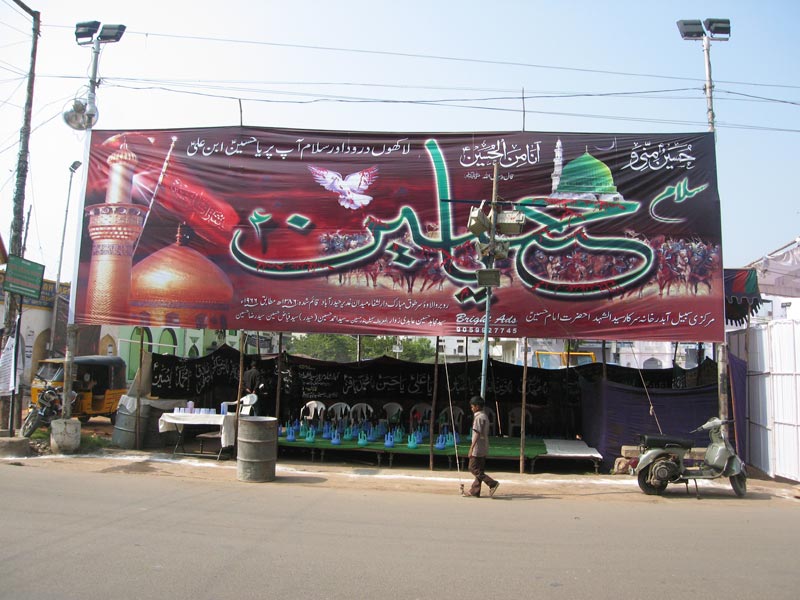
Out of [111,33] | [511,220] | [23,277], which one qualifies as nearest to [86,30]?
[111,33]

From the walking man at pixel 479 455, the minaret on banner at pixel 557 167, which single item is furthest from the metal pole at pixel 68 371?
the minaret on banner at pixel 557 167

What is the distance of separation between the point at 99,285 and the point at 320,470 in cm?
609

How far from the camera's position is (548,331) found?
11.2 meters

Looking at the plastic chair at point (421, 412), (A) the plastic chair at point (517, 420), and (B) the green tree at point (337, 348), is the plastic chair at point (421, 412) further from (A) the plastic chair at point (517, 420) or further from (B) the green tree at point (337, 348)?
(B) the green tree at point (337, 348)

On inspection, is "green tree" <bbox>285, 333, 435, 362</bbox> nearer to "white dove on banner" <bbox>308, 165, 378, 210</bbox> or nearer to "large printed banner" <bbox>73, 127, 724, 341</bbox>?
"large printed banner" <bbox>73, 127, 724, 341</bbox>

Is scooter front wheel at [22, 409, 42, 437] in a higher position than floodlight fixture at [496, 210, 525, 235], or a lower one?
lower

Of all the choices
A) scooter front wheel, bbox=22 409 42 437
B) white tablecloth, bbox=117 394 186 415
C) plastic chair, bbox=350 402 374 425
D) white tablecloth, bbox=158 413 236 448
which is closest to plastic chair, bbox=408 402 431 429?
plastic chair, bbox=350 402 374 425

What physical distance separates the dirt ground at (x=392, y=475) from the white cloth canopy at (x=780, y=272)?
13.4 ft

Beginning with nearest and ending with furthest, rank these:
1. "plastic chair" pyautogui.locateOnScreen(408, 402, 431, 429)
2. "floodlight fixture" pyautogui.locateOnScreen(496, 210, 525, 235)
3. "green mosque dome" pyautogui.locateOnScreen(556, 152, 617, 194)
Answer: "floodlight fixture" pyautogui.locateOnScreen(496, 210, 525, 235), "green mosque dome" pyautogui.locateOnScreen(556, 152, 617, 194), "plastic chair" pyautogui.locateOnScreen(408, 402, 431, 429)

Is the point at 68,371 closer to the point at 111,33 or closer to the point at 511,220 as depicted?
the point at 111,33

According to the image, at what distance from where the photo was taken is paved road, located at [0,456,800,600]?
4762mm

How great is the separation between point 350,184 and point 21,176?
7.31 metres

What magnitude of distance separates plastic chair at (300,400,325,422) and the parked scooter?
23.4 ft

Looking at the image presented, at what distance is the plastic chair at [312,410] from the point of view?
45.7 feet
